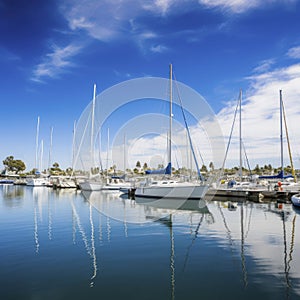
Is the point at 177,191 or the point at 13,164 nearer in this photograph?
the point at 177,191

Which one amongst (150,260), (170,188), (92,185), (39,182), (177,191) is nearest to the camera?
(150,260)

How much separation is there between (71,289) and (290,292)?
7240 mm

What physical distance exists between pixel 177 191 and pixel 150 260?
94.2 feet

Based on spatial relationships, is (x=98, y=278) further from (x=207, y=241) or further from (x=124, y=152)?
(x=124, y=152)

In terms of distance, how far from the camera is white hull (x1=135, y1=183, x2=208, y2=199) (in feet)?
130

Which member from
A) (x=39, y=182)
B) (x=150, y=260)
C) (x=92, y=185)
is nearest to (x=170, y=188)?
(x=92, y=185)

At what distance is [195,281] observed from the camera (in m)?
10.1

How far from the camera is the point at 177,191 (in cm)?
4125

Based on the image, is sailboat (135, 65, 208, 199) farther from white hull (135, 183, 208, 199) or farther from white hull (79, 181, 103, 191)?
white hull (79, 181, 103, 191)

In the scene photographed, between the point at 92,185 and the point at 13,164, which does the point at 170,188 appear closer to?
the point at 92,185

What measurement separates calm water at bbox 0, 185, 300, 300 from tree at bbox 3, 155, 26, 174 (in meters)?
140

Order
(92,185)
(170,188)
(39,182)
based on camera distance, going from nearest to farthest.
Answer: (170,188)
(92,185)
(39,182)

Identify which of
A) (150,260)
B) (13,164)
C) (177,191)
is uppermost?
(13,164)

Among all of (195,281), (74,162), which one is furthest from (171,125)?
(74,162)
